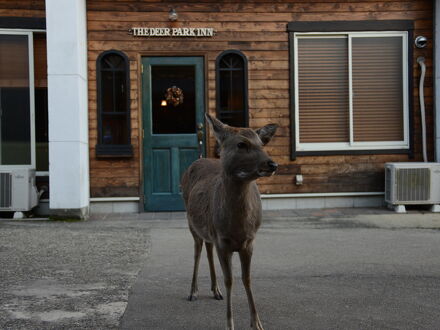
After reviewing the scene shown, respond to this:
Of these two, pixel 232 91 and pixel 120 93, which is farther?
pixel 232 91

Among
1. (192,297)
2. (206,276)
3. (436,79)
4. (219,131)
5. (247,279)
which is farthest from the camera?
(436,79)

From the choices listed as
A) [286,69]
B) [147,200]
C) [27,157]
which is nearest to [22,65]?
[27,157]

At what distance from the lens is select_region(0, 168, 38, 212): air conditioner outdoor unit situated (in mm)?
8648

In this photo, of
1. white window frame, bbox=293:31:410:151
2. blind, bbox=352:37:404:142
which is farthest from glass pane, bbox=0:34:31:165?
blind, bbox=352:37:404:142

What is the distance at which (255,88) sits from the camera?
374 inches

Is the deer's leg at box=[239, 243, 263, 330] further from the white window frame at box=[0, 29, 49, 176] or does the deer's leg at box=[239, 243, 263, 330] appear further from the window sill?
the white window frame at box=[0, 29, 49, 176]

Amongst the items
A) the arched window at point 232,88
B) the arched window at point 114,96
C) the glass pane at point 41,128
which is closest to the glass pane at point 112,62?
the arched window at point 114,96

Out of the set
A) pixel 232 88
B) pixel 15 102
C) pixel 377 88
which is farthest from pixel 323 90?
pixel 15 102

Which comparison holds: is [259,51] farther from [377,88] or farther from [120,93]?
[120,93]

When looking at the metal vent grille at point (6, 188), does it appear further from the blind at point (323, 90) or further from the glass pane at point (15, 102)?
the blind at point (323, 90)

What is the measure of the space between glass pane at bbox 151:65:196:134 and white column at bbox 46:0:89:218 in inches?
59.6

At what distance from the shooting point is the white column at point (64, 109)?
841 centimetres

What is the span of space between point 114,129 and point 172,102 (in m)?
1.12

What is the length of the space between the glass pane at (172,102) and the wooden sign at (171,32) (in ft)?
1.81
